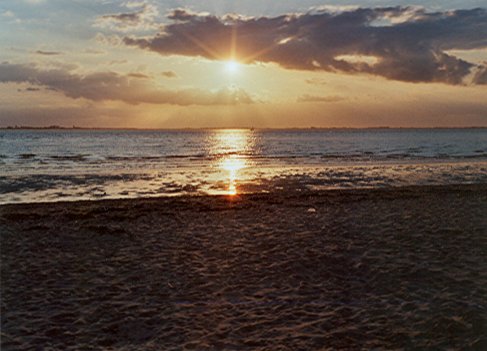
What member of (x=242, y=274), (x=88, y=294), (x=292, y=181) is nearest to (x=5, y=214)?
(x=88, y=294)

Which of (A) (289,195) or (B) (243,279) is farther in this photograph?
(A) (289,195)

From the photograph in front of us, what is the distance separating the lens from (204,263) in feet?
43.4

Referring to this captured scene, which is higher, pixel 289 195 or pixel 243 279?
pixel 289 195

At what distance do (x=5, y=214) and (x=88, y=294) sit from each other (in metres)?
11.6

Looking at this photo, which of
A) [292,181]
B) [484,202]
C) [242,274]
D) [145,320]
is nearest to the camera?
[145,320]

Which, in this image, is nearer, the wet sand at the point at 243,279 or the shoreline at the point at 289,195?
the wet sand at the point at 243,279

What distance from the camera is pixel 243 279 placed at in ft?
38.6

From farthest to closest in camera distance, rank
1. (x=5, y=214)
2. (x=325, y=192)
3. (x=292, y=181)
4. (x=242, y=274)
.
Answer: (x=292, y=181), (x=325, y=192), (x=5, y=214), (x=242, y=274)

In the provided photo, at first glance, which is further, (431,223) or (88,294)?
(431,223)

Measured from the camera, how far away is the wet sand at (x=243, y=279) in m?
8.64

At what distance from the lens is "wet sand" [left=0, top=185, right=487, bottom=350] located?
28.3 ft

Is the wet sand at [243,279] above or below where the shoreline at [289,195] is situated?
below

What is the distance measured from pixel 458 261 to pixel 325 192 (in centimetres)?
1443

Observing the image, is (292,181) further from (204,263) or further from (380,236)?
(204,263)
